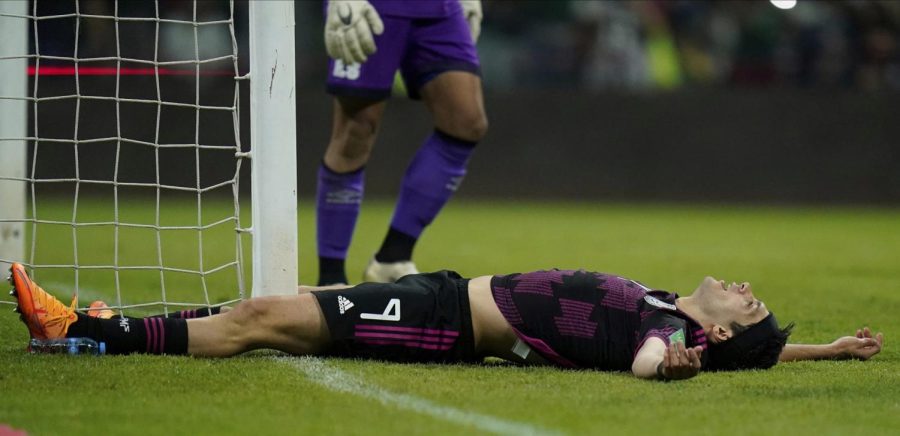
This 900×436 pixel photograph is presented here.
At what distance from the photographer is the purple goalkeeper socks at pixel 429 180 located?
5.62m

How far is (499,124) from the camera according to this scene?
13.3m

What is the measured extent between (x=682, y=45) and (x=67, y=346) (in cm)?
1152

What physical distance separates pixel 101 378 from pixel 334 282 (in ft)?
7.43

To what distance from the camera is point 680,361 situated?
331 centimetres

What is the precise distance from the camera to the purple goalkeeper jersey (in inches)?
146

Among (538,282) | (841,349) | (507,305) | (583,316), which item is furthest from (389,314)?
(841,349)

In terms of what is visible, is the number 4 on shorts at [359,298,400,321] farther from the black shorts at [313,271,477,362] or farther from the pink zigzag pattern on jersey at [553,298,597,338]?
the pink zigzag pattern on jersey at [553,298,597,338]

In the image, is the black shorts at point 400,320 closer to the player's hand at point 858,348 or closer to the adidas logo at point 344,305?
the adidas logo at point 344,305

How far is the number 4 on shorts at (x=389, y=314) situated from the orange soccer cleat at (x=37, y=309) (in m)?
0.84

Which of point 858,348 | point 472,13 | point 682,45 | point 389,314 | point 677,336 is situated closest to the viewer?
point 677,336

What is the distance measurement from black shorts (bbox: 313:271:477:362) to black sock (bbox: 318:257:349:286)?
1780 millimetres

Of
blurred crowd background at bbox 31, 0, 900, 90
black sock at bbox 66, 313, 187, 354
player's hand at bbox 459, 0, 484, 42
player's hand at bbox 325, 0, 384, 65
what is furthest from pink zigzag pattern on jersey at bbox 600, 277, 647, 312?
blurred crowd background at bbox 31, 0, 900, 90

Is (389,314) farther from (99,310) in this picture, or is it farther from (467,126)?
(467,126)

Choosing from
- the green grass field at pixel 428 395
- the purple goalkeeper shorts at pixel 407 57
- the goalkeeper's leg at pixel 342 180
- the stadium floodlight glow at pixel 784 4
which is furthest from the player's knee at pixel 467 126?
the stadium floodlight glow at pixel 784 4
